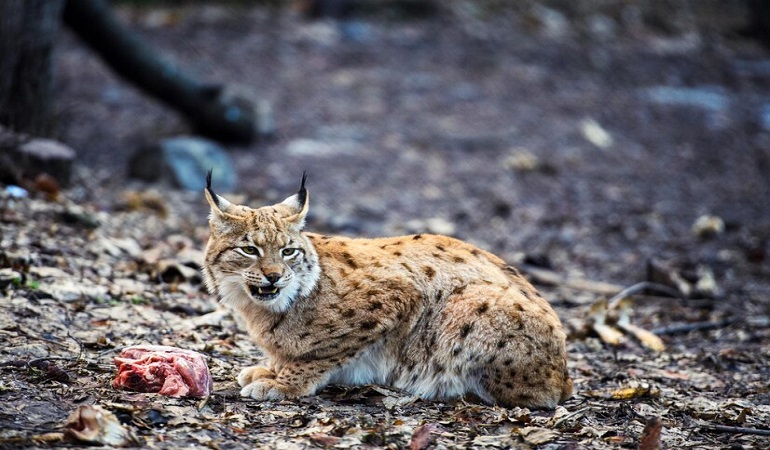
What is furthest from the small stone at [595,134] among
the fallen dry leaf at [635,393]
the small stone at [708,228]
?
the fallen dry leaf at [635,393]

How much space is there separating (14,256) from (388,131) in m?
8.57

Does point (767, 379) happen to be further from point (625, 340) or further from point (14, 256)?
point (14, 256)

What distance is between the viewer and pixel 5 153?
8688mm

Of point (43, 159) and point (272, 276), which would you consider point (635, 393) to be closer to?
point (272, 276)

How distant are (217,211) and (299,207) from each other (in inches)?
19.7

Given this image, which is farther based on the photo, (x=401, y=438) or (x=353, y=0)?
(x=353, y=0)

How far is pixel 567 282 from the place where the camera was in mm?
9266

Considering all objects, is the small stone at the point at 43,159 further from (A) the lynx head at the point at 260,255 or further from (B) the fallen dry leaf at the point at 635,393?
(B) the fallen dry leaf at the point at 635,393

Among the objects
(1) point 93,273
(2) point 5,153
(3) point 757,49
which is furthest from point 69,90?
(3) point 757,49

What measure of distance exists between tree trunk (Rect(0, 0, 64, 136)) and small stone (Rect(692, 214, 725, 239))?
7.79 metres

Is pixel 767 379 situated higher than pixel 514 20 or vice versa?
pixel 514 20

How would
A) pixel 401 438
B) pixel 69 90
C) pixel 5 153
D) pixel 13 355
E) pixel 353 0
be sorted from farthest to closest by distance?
pixel 353 0 → pixel 69 90 → pixel 5 153 → pixel 13 355 → pixel 401 438

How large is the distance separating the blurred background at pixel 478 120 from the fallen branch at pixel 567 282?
24cm

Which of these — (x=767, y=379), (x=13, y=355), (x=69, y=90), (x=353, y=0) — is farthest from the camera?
(x=353, y=0)
